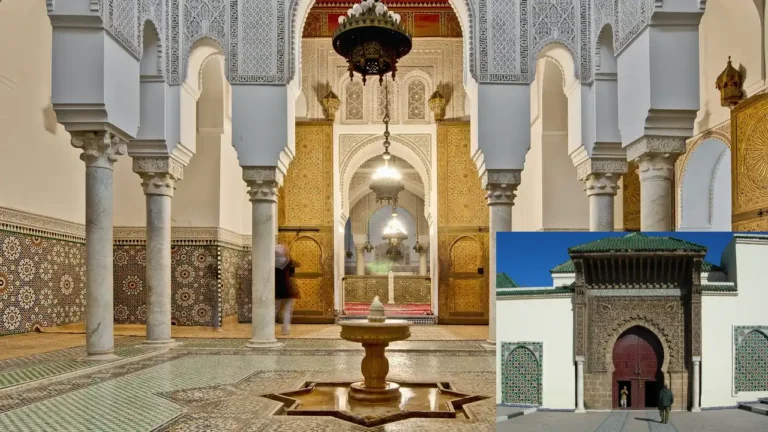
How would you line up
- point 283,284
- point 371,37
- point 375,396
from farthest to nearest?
point 283,284 < point 371,37 < point 375,396

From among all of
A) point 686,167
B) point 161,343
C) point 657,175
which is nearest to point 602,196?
point 686,167

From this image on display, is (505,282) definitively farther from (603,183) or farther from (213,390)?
(603,183)

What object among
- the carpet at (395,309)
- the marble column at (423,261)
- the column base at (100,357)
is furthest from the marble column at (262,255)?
the marble column at (423,261)

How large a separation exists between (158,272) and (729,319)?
6278 millimetres

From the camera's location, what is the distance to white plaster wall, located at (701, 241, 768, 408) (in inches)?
63.2

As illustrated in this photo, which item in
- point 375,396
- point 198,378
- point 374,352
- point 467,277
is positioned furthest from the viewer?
point 467,277

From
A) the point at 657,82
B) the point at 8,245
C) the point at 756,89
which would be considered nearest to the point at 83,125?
the point at 8,245

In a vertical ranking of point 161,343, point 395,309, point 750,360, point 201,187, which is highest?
point 201,187

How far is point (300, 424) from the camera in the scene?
3.45 m

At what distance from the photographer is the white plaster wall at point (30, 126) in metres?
7.05

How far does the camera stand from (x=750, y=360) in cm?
164

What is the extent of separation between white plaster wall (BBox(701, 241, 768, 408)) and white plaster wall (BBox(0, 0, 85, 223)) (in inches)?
282

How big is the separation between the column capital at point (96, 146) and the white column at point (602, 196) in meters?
4.79

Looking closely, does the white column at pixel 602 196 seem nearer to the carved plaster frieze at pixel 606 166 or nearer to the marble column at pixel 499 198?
the carved plaster frieze at pixel 606 166
